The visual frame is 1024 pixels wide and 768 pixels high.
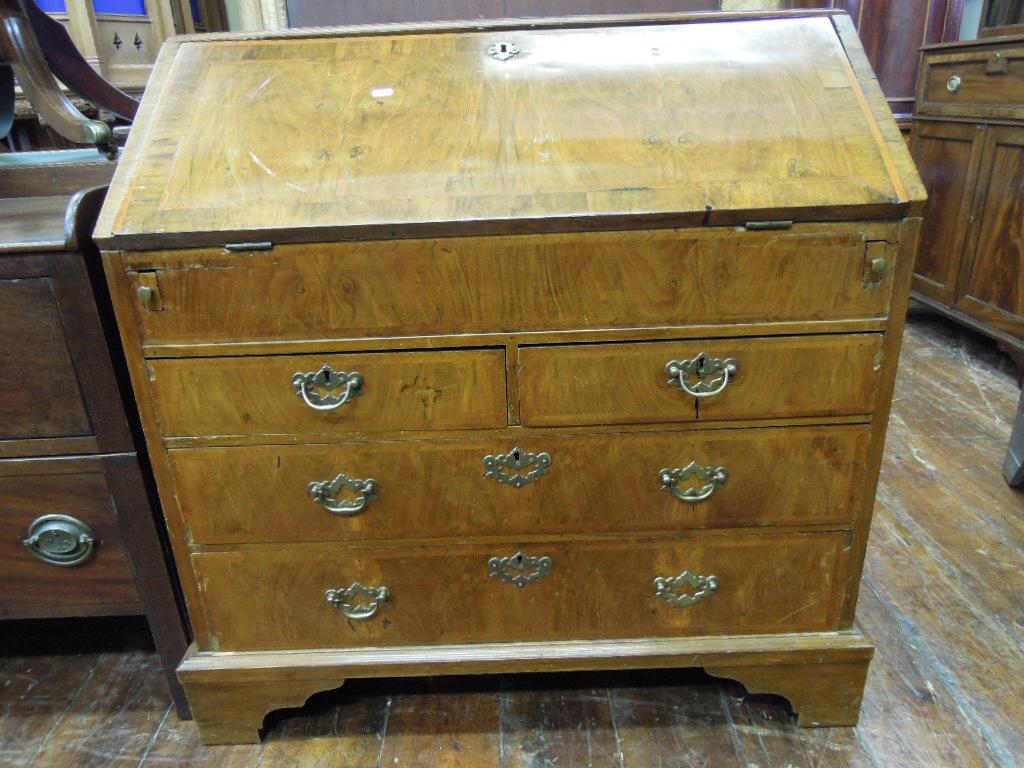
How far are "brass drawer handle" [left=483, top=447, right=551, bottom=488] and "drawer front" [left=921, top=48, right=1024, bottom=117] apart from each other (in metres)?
2.32

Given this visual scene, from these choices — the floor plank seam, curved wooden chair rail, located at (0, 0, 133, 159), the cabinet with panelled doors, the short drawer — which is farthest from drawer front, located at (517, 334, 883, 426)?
the cabinet with panelled doors

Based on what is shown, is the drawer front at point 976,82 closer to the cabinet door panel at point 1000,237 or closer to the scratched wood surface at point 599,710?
the cabinet door panel at point 1000,237

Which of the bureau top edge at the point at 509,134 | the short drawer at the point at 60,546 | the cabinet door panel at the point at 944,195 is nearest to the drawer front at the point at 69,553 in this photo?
the short drawer at the point at 60,546

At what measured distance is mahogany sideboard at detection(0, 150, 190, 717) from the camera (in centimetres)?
109

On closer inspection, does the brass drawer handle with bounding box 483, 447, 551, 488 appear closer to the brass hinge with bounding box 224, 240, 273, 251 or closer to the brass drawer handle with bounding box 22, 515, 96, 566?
Answer: the brass hinge with bounding box 224, 240, 273, 251

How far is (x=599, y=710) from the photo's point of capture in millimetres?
1364

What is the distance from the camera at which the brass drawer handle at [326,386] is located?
108 centimetres

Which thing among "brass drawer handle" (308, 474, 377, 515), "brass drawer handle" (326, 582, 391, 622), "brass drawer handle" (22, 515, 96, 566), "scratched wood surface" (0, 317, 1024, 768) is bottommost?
"scratched wood surface" (0, 317, 1024, 768)

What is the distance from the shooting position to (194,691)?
1.27 m

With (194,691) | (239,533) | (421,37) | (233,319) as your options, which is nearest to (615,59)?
(421,37)

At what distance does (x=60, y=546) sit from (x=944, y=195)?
320 centimetres

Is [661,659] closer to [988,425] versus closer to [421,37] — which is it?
[421,37]

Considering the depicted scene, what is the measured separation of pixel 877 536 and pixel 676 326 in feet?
3.73

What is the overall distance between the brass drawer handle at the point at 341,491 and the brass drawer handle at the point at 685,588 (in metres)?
0.51
